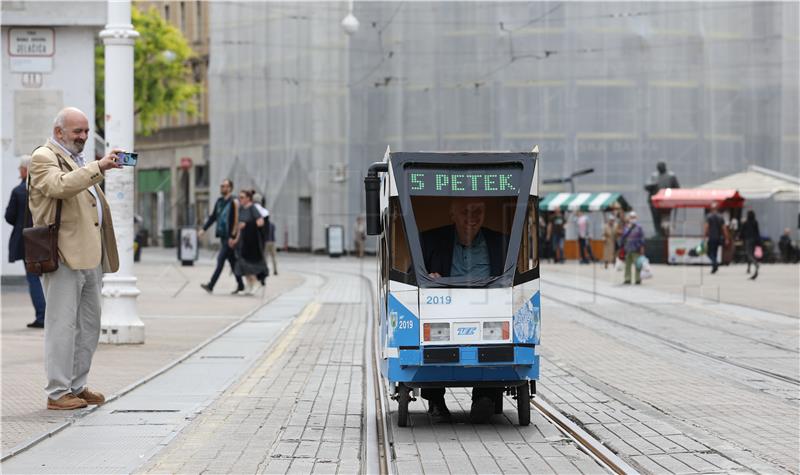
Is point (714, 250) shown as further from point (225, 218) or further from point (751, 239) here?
point (225, 218)

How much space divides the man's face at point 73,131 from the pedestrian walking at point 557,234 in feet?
116

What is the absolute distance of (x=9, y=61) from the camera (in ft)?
77.0

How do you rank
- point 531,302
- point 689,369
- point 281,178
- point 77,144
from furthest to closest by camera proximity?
point 281,178 → point 689,369 → point 77,144 → point 531,302

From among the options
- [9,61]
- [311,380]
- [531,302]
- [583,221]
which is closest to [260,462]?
[531,302]

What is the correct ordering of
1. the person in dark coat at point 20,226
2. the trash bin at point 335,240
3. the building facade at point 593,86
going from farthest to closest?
the trash bin at point 335,240 → the building facade at point 593,86 → the person in dark coat at point 20,226

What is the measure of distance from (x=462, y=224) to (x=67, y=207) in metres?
2.82

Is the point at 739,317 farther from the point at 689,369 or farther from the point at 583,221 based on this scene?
the point at 583,221

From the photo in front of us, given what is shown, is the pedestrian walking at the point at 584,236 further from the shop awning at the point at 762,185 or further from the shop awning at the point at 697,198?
the shop awning at the point at 762,185

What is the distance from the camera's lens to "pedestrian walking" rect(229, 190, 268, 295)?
24094mm

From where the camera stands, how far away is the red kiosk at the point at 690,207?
41.1 m

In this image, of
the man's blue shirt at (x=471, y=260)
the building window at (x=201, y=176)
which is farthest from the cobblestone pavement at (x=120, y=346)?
the building window at (x=201, y=176)

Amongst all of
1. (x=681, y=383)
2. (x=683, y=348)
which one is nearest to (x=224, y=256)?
(x=683, y=348)

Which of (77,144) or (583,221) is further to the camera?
(583,221)

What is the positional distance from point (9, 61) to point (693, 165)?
1190 inches
